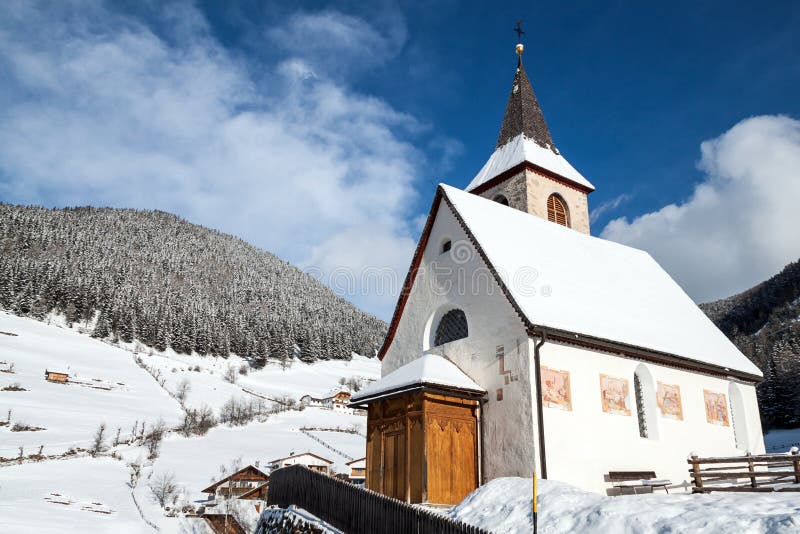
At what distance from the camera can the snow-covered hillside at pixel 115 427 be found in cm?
4944

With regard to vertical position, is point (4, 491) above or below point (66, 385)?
below

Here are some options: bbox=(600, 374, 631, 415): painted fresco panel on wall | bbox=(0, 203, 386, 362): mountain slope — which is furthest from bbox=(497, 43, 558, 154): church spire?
bbox=(0, 203, 386, 362): mountain slope

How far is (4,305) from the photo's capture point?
11450cm

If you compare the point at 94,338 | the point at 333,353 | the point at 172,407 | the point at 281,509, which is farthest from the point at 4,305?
the point at 281,509

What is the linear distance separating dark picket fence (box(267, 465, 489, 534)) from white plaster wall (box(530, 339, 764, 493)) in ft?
17.7

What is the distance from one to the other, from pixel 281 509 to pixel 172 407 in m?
77.0

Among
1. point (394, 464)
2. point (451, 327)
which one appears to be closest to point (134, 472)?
point (451, 327)

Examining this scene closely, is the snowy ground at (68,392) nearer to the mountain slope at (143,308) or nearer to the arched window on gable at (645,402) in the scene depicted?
the mountain slope at (143,308)

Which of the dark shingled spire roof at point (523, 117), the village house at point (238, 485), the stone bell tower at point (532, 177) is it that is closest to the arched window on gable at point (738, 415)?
the stone bell tower at point (532, 177)

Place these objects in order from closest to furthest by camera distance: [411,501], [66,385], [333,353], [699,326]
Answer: [411,501]
[699,326]
[66,385]
[333,353]

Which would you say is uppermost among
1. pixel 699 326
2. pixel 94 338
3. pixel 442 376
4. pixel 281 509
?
pixel 94 338

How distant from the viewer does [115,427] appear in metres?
73.2

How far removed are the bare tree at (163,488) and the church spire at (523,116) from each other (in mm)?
45359

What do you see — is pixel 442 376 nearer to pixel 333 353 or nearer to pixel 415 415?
pixel 415 415
